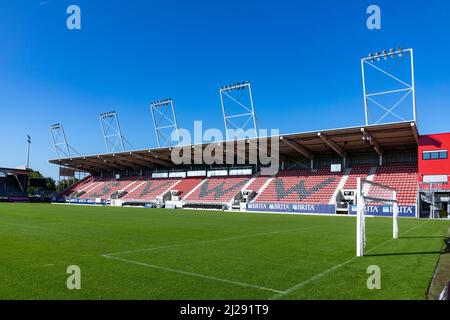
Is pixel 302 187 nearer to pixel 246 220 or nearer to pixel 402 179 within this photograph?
pixel 402 179

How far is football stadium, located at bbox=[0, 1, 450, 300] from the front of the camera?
6164 mm

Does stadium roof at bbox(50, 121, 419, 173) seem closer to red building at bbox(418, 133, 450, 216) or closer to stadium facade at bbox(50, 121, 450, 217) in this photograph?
stadium facade at bbox(50, 121, 450, 217)

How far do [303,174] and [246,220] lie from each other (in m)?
22.5

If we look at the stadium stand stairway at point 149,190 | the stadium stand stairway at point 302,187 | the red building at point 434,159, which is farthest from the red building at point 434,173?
the stadium stand stairway at point 149,190

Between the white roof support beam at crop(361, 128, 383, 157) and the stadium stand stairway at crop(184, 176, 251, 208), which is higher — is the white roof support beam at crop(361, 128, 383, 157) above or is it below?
above

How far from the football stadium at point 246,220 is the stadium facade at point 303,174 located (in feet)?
0.57

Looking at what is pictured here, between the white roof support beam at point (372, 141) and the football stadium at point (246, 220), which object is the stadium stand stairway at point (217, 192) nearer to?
the football stadium at point (246, 220)

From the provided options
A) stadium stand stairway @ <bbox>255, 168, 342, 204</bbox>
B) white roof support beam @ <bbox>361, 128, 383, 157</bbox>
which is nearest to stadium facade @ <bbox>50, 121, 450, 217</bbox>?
white roof support beam @ <bbox>361, 128, 383, 157</bbox>

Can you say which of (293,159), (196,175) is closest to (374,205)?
(293,159)

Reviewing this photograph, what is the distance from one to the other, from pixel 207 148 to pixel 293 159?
12200 mm

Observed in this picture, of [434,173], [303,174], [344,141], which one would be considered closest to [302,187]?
[303,174]

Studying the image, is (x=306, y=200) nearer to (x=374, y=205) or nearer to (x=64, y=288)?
(x=374, y=205)

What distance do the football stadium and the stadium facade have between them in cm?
17
